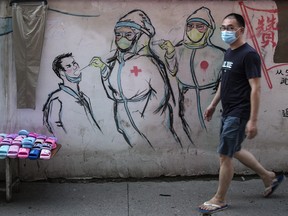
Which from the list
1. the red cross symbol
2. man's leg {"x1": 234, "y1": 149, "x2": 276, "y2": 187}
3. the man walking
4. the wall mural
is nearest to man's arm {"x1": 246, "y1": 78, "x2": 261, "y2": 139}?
the man walking

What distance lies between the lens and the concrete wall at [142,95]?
4.89 m

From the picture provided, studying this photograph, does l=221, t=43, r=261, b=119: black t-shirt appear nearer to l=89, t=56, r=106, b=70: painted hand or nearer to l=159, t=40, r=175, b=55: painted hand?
l=159, t=40, r=175, b=55: painted hand

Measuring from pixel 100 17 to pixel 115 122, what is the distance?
46.4 inches

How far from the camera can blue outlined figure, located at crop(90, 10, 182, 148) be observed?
194 inches

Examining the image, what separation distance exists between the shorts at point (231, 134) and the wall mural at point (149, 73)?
0.96m

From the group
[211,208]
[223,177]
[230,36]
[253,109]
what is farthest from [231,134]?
[230,36]

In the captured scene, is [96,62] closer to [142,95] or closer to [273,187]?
[142,95]

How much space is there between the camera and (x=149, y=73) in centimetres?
502

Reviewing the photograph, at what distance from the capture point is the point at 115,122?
5.06 metres

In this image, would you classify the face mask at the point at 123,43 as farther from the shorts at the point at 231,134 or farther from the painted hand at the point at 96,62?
the shorts at the point at 231,134

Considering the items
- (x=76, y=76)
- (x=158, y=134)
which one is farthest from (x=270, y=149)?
(x=76, y=76)

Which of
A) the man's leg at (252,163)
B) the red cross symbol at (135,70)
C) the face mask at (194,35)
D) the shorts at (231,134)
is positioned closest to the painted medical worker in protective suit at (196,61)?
the face mask at (194,35)

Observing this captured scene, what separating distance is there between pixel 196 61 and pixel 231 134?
3.93 ft

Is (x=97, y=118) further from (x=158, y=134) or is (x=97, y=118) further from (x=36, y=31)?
(x=36, y=31)
